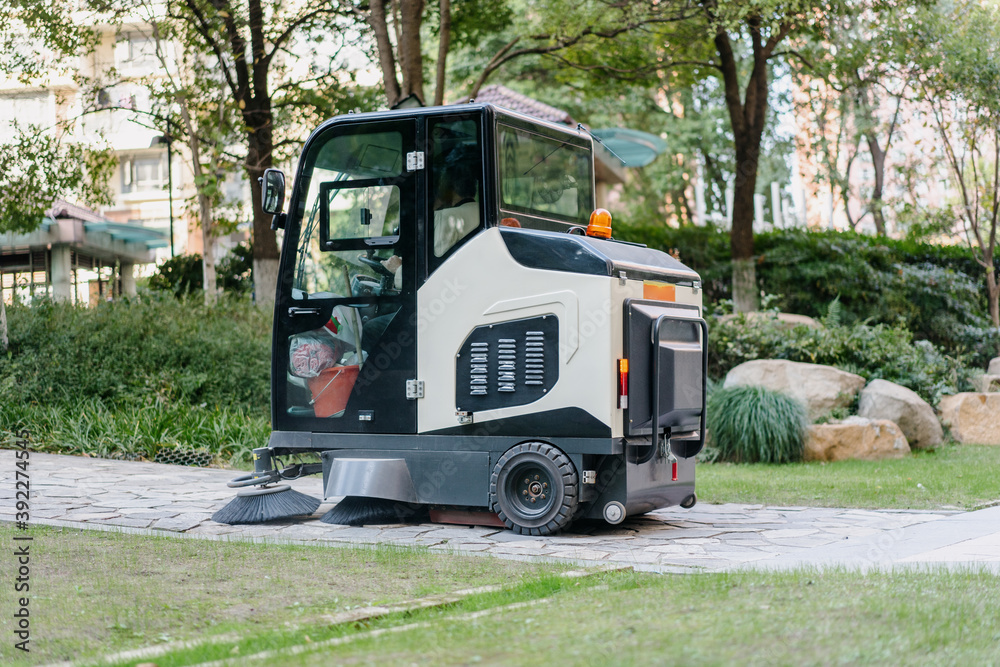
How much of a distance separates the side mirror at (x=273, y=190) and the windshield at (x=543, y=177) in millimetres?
1619

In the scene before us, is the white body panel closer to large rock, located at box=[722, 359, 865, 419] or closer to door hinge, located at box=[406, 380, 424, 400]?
door hinge, located at box=[406, 380, 424, 400]

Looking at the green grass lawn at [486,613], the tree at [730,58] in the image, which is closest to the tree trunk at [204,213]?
the tree at [730,58]

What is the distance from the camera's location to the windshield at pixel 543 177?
727cm

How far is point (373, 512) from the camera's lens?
24.8 ft

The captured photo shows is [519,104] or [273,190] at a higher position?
[519,104]

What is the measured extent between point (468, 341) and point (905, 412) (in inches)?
284

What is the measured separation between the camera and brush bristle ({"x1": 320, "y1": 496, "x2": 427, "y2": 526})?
7.52m

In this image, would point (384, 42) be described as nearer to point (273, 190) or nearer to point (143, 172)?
point (273, 190)

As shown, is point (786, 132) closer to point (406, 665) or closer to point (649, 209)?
point (649, 209)

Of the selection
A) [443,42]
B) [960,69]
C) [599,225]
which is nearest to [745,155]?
[960,69]

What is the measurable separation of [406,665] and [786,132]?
27984 millimetres

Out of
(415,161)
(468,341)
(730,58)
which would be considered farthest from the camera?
(730,58)

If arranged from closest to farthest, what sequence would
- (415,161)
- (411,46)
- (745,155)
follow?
(415,161), (411,46), (745,155)

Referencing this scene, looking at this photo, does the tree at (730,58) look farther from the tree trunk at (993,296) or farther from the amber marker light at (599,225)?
the amber marker light at (599,225)
